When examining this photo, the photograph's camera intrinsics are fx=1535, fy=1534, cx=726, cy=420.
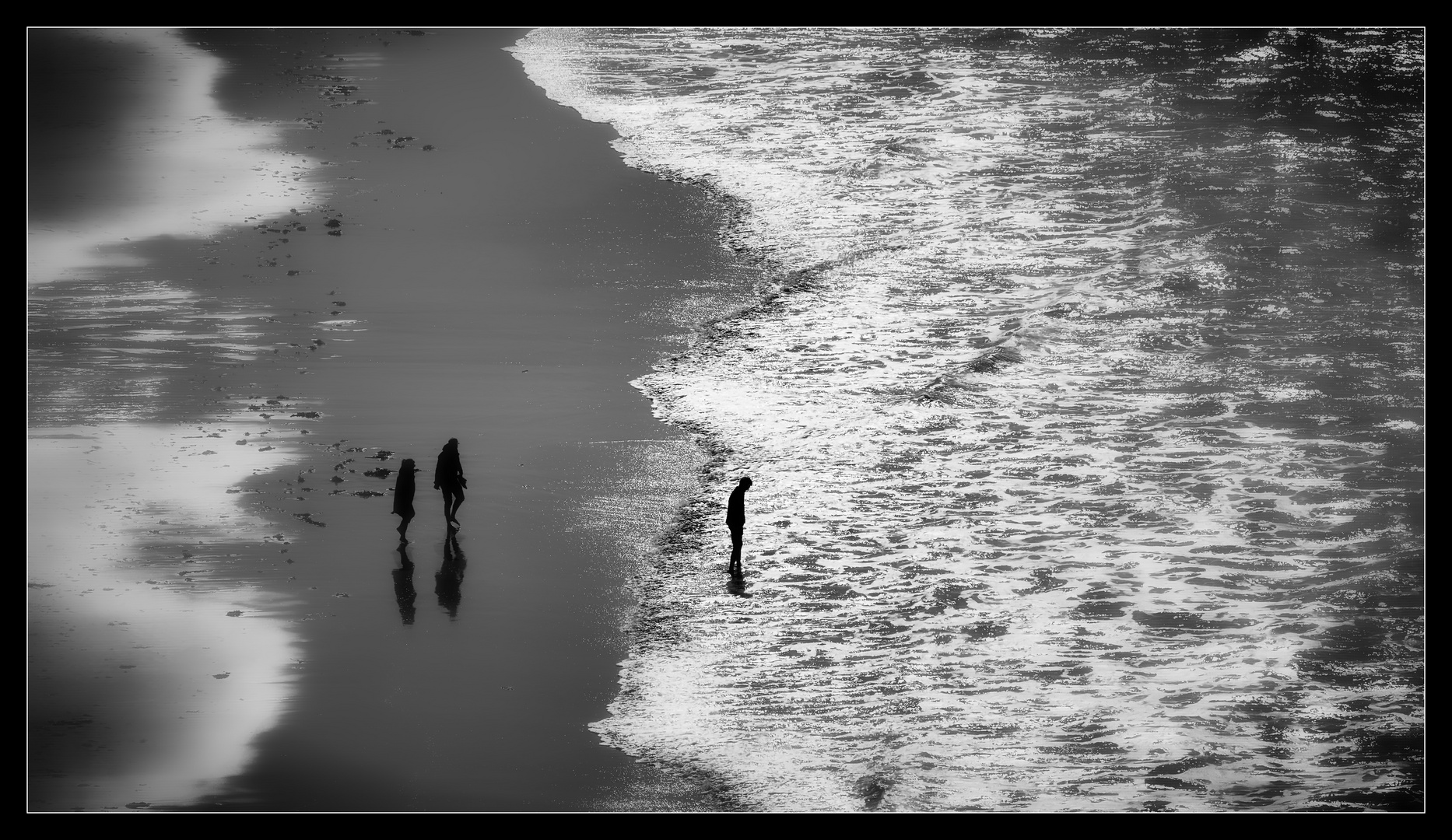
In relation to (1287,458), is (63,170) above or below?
above

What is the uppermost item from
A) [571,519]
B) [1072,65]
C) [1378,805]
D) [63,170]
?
[1072,65]

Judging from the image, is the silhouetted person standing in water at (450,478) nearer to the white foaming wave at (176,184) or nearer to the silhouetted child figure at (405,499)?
the silhouetted child figure at (405,499)

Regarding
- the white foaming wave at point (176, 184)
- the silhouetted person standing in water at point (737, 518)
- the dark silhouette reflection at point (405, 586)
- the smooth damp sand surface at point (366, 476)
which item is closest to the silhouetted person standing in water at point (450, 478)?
the smooth damp sand surface at point (366, 476)

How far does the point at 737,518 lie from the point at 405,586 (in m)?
3.57

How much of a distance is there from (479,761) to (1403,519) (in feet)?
38.5

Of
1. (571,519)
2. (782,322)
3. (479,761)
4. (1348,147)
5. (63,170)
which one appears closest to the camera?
(479,761)

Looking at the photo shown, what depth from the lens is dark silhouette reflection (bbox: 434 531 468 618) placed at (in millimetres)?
15734

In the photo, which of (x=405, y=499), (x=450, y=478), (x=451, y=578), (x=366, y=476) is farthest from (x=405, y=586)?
(x=366, y=476)

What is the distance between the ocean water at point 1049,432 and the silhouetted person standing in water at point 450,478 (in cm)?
238

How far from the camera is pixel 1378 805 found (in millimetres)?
13367

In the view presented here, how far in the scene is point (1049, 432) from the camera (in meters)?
20.7

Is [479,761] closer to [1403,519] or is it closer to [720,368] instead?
[720,368]

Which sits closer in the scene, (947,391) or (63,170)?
(947,391)

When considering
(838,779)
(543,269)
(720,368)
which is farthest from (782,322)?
(838,779)
